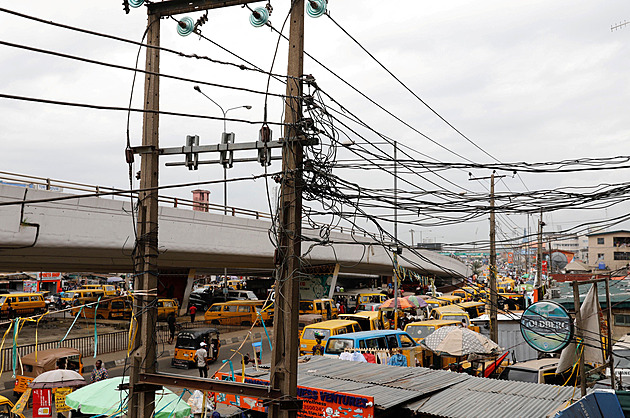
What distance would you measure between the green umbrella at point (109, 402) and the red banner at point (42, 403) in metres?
2.43

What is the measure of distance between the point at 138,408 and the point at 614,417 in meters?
7.30

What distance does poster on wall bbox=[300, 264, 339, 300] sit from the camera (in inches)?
1629

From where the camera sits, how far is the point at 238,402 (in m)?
9.20

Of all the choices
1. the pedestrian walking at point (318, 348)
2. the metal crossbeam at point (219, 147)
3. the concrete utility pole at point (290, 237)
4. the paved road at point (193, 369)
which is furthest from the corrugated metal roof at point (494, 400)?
the paved road at point (193, 369)

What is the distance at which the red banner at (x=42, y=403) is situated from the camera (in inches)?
470

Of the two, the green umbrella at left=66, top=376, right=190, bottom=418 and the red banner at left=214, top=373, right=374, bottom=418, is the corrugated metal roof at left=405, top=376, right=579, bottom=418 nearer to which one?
the red banner at left=214, top=373, right=374, bottom=418

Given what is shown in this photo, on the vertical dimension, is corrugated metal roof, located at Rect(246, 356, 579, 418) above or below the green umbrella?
above

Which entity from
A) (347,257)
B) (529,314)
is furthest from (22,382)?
(347,257)

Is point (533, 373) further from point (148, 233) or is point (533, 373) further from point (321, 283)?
point (321, 283)

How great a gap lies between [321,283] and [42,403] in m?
31.4

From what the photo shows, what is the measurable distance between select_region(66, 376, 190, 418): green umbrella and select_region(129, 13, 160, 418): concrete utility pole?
5.76 feet

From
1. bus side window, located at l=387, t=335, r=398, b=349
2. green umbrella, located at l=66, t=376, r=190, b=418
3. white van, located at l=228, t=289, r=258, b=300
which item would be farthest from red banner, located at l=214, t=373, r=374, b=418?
white van, located at l=228, t=289, r=258, b=300

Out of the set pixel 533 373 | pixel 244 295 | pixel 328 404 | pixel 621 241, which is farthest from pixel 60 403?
pixel 621 241

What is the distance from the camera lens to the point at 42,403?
39.6 feet
